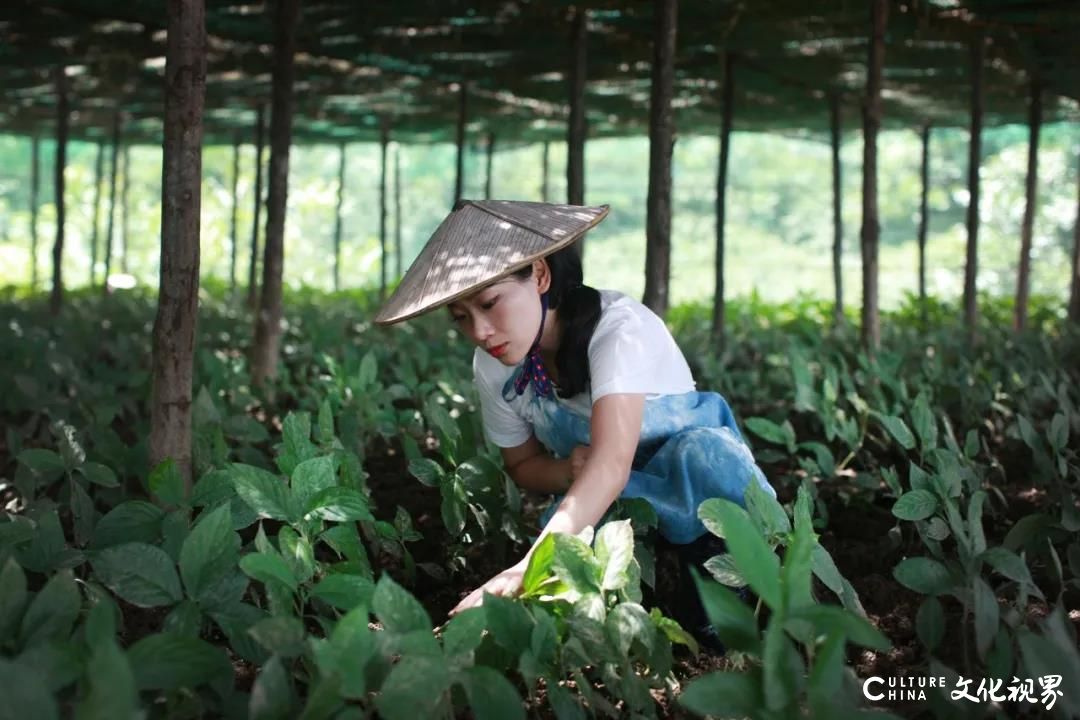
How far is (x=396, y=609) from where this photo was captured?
1.77 metres

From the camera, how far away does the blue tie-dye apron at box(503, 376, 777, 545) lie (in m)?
2.63

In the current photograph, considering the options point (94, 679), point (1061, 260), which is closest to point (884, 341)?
point (94, 679)

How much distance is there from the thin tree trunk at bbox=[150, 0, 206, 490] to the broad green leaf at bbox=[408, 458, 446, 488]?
2.18 feet

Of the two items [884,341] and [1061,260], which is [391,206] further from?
[884,341]

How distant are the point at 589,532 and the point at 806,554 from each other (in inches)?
20.2

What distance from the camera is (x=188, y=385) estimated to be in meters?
3.09

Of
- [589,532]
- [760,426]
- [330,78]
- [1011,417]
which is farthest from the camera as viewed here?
[330,78]

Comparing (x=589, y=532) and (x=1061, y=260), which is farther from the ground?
(x=589, y=532)

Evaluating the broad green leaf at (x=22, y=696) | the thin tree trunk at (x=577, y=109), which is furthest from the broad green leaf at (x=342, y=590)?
the thin tree trunk at (x=577, y=109)

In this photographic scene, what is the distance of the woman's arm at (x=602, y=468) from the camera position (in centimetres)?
221

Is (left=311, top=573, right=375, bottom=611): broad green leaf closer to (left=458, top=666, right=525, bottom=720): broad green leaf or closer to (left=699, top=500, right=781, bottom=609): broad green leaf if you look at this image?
(left=458, top=666, right=525, bottom=720): broad green leaf

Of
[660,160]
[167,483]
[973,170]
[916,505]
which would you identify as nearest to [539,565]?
[167,483]

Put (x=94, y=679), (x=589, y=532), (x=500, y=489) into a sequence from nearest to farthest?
(x=94, y=679)
(x=589, y=532)
(x=500, y=489)

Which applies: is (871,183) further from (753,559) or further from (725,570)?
(753,559)
